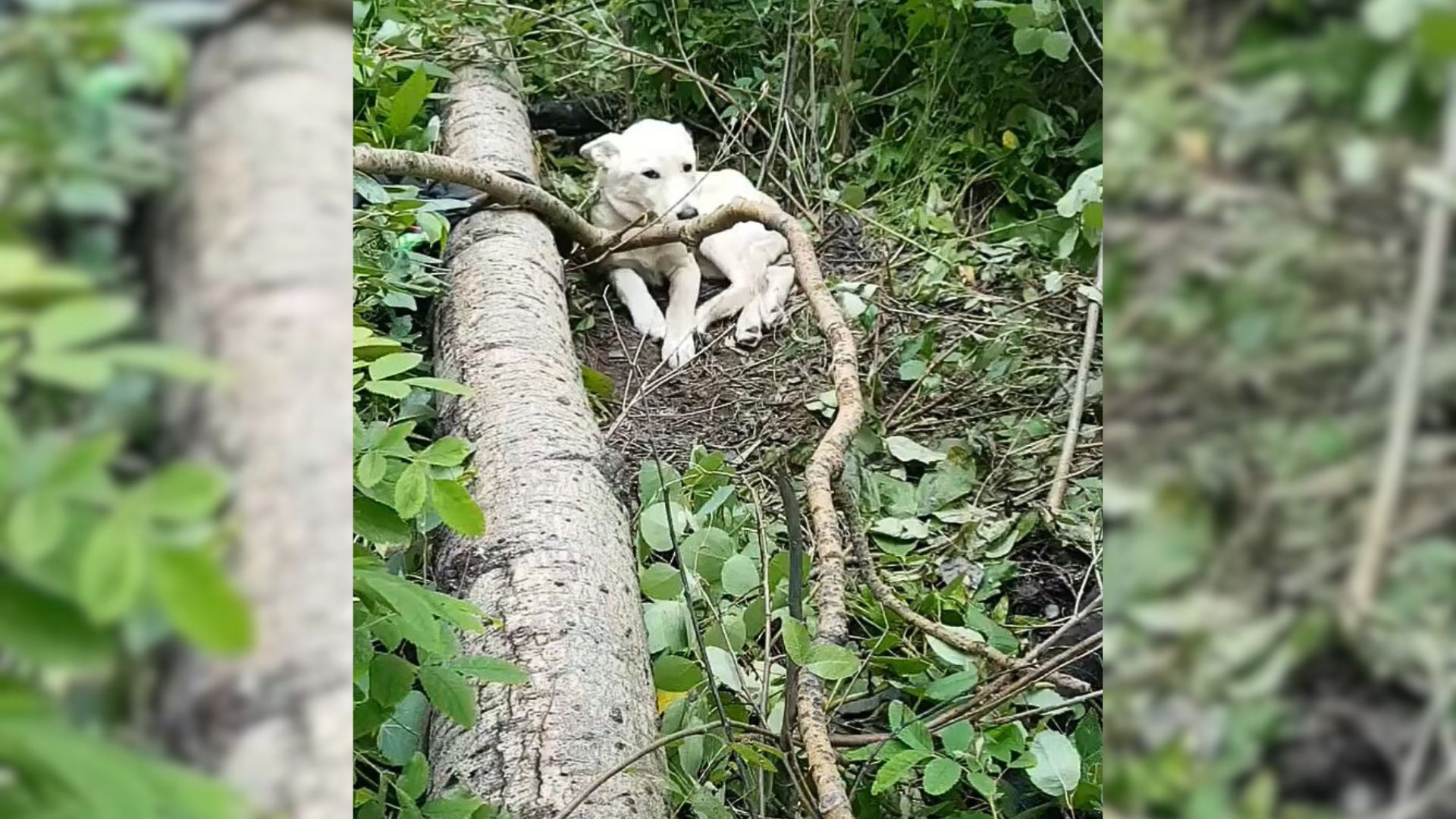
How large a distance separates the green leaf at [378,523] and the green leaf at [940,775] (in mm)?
479

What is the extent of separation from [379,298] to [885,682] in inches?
36.2

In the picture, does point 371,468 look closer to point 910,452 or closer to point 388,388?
point 388,388

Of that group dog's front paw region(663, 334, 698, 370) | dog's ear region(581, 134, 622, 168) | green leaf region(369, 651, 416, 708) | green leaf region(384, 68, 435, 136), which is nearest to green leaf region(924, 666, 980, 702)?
green leaf region(369, 651, 416, 708)

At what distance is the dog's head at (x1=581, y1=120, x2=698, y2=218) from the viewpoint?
105 inches

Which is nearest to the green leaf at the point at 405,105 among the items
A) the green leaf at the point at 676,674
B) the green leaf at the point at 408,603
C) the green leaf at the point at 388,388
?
the green leaf at the point at 676,674

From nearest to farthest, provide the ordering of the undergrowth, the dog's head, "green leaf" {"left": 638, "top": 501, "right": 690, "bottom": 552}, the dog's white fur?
the undergrowth → "green leaf" {"left": 638, "top": 501, "right": 690, "bottom": 552} → the dog's white fur → the dog's head

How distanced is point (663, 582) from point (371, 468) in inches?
24.2

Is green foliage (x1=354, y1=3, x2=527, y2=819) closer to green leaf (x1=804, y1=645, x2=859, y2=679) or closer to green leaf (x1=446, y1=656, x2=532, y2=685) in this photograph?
green leaf (x1=446, y1=656, x2=532, y2=685)

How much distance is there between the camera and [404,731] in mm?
1236
